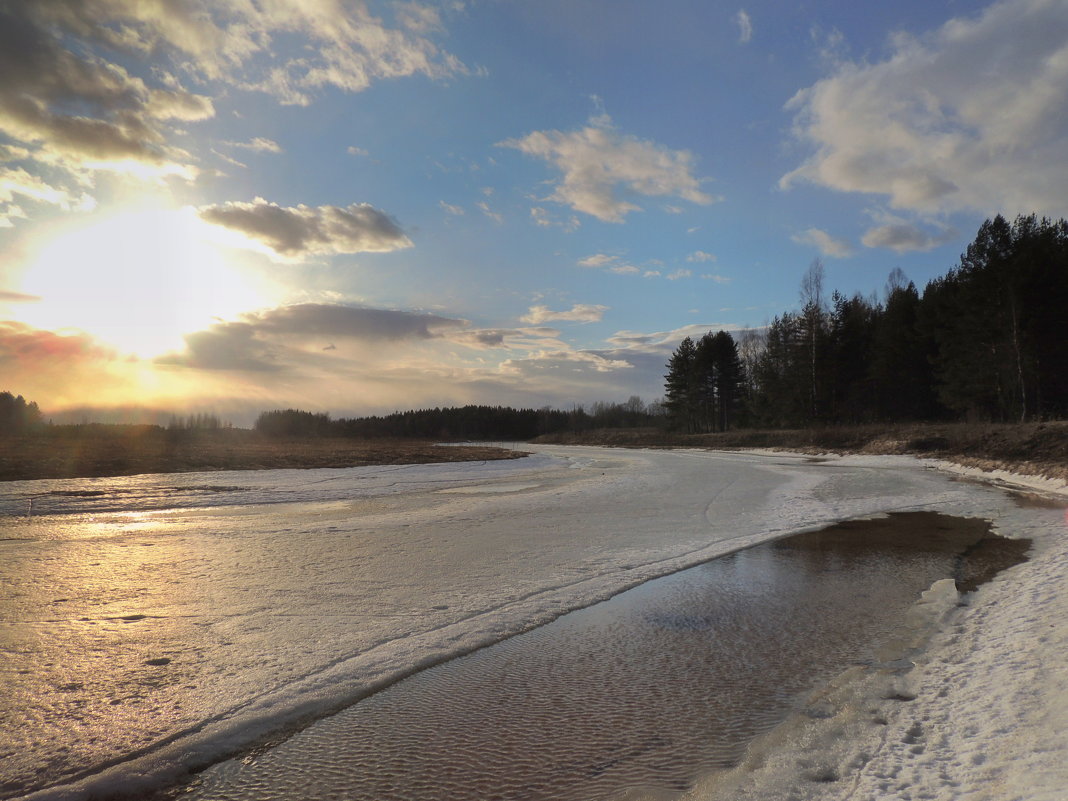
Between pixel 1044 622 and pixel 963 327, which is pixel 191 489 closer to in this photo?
pixel 1044 622

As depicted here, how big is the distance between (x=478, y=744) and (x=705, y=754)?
57.9 inches

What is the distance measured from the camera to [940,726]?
3885 mm

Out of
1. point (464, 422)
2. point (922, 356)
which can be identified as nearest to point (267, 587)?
point (922, 356)

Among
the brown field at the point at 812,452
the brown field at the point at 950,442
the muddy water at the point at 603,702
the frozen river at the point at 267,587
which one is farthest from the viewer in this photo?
the brown field at the point at 812,452

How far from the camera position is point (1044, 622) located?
5.47m

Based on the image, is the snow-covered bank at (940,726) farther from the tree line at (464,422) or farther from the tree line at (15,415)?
the tree line at (464,422)

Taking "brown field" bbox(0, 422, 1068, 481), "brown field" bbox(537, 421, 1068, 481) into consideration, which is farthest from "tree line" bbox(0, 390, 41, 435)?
"brown field" bbox(537, 421, 1068, 481)

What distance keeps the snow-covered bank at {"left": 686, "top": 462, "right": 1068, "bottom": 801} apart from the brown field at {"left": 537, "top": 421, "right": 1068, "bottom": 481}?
18.0 metres

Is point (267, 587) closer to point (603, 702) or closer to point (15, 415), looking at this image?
point (603, 702)

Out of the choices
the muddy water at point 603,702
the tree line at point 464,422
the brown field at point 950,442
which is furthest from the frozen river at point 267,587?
the tree line at point 464,422

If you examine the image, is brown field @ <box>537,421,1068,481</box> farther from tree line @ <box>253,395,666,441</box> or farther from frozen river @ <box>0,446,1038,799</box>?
tree line @ <box>253,395,666,441</box>

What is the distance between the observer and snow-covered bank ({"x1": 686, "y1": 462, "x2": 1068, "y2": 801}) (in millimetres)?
3180

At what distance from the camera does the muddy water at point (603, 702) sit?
3492 millimetres

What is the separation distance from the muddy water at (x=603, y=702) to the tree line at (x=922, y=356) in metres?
34.4
